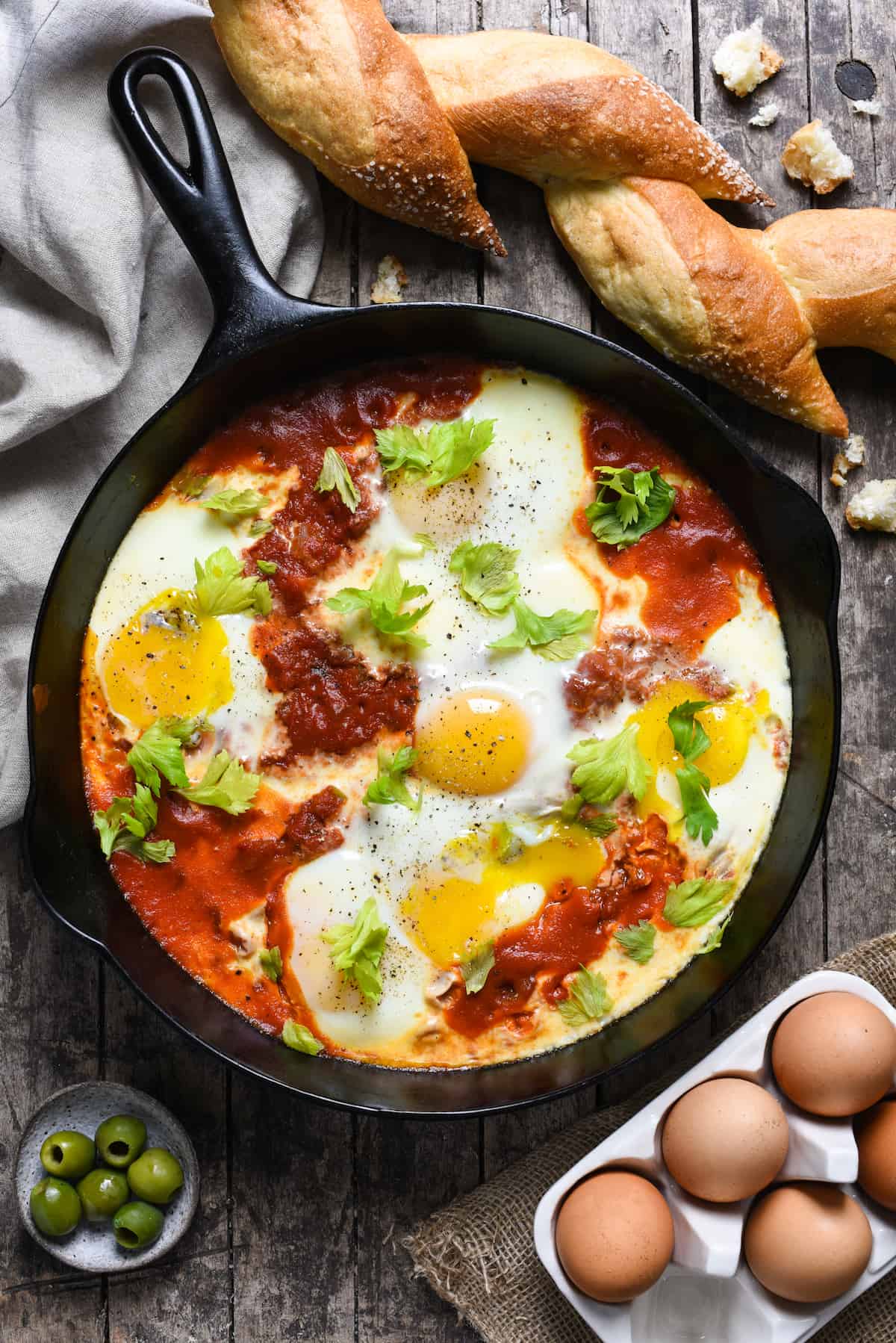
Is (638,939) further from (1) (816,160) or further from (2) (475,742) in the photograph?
(1) (816,160)

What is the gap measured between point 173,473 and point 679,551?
1527 millimetres

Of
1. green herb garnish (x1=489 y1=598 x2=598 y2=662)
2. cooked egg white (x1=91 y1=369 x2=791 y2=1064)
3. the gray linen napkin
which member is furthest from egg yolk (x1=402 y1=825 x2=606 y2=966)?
the gray linen napkin

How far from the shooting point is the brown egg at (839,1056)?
303cm

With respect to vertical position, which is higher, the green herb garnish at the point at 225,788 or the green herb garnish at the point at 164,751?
the green herb garnish at the point at 164,751

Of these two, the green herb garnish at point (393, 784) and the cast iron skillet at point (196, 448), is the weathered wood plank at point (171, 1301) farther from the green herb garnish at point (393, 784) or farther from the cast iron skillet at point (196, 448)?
the green herb garnish at point (393, 784)

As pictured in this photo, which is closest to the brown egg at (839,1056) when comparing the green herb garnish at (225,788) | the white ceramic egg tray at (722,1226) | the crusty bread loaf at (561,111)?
the white ceramic egg tray at (722,1226)

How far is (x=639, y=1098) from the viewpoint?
11.4 feet

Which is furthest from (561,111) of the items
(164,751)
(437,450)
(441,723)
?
(164,751)

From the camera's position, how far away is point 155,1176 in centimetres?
334

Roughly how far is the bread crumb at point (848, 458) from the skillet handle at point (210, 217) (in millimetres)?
1641

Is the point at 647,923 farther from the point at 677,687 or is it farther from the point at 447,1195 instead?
the point at 447,1195

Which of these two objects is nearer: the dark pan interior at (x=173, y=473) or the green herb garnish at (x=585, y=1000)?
the dark pan interior at (x=173, y=473)

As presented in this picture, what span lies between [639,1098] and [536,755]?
1122 millimetres

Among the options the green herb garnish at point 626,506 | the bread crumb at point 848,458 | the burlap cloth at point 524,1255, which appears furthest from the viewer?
the bread crumb at point 848,458
